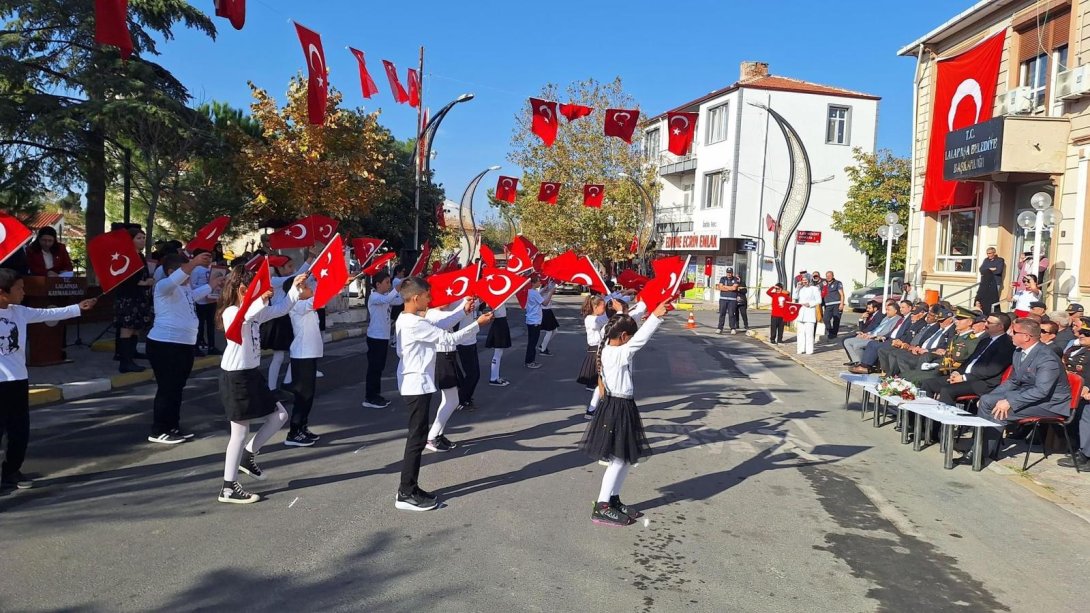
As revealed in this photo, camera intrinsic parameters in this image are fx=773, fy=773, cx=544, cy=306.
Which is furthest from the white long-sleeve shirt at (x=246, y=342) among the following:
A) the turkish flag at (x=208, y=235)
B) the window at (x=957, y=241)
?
the window at (x=957, y=241)

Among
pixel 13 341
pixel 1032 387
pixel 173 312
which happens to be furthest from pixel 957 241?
pixel 13 341

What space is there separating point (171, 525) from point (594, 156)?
39.7 m

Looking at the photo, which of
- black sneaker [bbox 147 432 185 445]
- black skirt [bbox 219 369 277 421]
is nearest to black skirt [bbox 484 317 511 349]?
black sneaker [bbox 147 432 185 445]

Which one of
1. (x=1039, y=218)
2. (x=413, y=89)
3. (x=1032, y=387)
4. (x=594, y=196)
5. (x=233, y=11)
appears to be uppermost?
(x=413, y=89)

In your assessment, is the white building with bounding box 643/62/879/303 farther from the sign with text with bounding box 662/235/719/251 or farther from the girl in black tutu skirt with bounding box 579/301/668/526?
the girl in black tutu skirt with bounding box 579/301/668/526

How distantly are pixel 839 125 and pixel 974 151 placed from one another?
23858mm

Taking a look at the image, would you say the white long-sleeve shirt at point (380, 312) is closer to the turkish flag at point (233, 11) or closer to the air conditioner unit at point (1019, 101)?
the turkish flag at point (233, 11)

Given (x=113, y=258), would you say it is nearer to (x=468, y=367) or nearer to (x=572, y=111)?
(x=468, y=367)

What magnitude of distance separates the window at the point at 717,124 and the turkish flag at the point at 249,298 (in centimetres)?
3812

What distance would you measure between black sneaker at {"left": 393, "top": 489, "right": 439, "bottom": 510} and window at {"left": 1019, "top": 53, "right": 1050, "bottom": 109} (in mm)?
18190

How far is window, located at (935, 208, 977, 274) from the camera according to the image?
20922 mm

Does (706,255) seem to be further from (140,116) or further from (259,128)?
(140,116)

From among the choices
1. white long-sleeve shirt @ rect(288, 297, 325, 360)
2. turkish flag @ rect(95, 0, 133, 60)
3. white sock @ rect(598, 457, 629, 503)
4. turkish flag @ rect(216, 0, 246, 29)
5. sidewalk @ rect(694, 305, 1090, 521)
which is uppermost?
turkish flag @ rect(216, 0, 246, 29)

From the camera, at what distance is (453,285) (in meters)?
6.97
